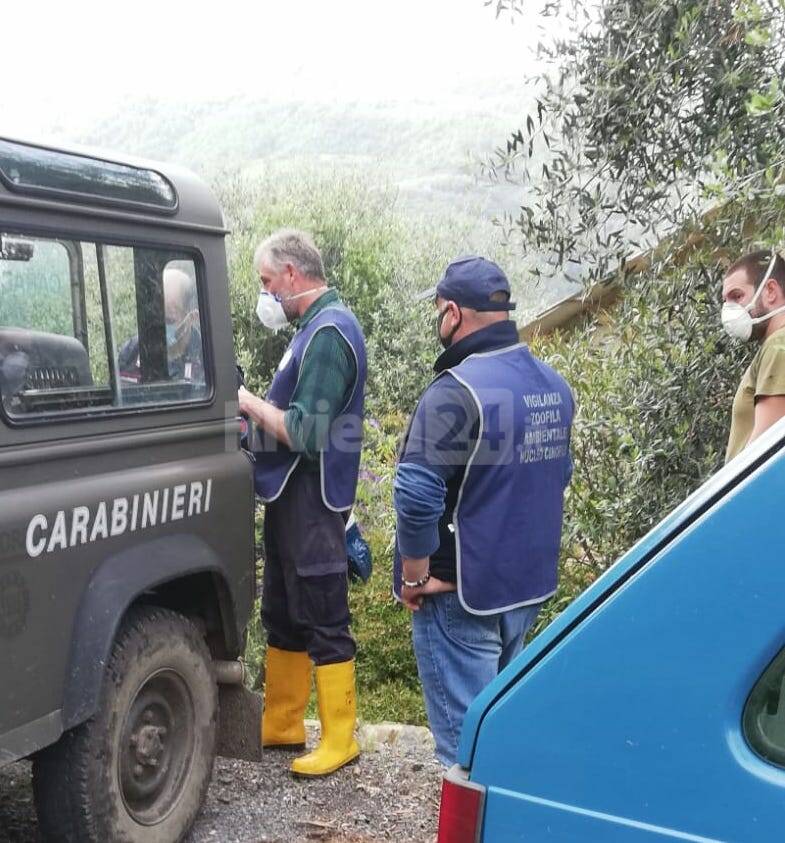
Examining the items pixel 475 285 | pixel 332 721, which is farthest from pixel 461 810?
pixel 332 721

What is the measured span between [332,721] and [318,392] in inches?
52.3

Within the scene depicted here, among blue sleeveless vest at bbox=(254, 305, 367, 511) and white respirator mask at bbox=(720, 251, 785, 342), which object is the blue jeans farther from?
white respirator mask at bbox=(720, 251, 785, 342)

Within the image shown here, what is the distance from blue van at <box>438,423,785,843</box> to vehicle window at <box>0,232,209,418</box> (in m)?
1.96

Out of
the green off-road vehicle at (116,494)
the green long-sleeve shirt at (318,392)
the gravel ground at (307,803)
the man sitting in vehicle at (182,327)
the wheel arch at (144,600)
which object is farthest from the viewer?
the green long-sleeve shirt at (318,392)

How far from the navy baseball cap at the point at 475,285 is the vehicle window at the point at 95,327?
0.94 m

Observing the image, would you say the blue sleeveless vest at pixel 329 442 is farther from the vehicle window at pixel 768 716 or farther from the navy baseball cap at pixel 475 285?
the vehicle window at pixel 768 716

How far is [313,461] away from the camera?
4.51 metres

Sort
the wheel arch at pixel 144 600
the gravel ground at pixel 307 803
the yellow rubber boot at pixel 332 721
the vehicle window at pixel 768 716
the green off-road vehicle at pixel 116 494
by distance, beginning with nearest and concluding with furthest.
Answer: the vehicle window at pixel 768 716, the green off-road vehicle at pixel 116 494, the wheel arch at pixel 144 600, the gravel ground at pixel 307 803, the yellow rubber boot at pixel 332 721

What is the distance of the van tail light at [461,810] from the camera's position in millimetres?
1733

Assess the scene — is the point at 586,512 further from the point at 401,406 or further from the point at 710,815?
the point at 401,406

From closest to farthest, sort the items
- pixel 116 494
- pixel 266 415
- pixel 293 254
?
pixel 116 494, pixel 266 415, pixel 293 254

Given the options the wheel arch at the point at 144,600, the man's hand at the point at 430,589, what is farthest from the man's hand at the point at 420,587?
the wheel arch at the point at 144,600

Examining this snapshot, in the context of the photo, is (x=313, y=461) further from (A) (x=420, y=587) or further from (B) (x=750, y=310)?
(B) (x=750, y=310)

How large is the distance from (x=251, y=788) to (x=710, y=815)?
10.9 feet
